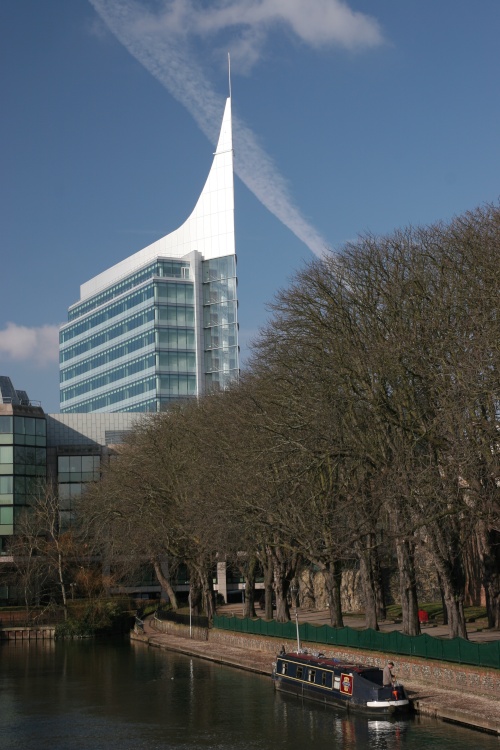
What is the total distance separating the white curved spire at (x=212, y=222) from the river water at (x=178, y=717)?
3828 inches

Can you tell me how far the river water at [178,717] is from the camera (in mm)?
36281

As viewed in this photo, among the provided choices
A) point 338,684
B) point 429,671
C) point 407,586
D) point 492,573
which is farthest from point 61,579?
point 429,671

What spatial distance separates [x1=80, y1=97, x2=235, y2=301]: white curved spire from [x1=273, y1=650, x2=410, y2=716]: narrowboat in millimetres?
108127

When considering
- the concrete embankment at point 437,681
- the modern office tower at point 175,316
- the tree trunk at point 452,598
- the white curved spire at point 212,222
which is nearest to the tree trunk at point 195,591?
the concrete embankment at point 437,681

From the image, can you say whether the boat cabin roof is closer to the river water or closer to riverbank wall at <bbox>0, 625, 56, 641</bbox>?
the river water

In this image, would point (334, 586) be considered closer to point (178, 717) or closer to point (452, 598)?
point (452, 598)

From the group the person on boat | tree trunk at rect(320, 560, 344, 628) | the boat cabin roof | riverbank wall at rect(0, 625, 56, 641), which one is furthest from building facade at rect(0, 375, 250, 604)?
the person on boat

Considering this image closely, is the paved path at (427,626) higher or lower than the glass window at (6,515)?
lower

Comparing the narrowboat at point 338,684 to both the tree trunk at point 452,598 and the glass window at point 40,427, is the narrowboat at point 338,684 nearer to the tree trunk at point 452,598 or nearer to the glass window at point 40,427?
the tree trunk at point 452,598

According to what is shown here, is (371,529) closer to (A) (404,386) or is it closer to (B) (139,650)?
(A) (404,386)

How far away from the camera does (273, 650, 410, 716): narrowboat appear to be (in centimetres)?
4028

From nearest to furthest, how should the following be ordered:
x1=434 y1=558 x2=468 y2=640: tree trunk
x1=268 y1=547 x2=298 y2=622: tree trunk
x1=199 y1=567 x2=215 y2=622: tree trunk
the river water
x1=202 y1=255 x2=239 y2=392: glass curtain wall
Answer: the river water, x1=434 y1=558 x2=468 y2=640: tree trunk, x1=268 y1=547 x2=298 y2=622: tree trunk, x1=199 y1=567 x2=215 y2=622: tree trunk, x1=202 y1=255 x2=239 y2=392: glass curtain wall

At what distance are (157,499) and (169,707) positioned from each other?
3364 cm

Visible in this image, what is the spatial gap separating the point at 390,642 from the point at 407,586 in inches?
114
